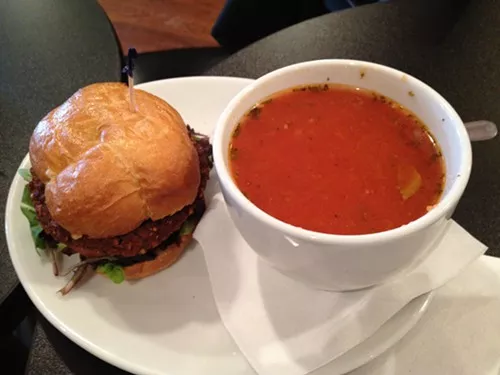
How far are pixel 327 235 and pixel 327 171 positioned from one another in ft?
0.51

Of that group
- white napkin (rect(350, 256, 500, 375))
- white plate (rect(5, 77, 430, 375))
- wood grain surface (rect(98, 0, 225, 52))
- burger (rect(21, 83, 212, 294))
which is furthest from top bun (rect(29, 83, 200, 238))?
wood grain surface (rect(98, 0, 225, 52))

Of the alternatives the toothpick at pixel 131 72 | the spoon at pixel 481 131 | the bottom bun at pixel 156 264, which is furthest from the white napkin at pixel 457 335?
the toothpick at pixel 131 72

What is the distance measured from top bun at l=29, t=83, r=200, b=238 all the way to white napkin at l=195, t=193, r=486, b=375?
5.5 inches

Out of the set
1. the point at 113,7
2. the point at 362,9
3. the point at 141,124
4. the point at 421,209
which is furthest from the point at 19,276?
the point at 113,7

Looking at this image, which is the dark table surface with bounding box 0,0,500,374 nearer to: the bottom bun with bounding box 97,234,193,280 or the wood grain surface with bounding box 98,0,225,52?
the bottom bun with bounding box 97,234,193,280

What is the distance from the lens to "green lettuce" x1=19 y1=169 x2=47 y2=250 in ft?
3.89

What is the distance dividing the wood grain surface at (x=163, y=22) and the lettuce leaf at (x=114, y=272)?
7.79 ft

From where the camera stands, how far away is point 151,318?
1106 mm

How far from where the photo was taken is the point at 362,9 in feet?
5.60

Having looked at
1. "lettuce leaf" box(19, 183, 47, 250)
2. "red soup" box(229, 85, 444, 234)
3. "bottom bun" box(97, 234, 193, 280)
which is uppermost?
"red soup" box(229, 85, 444, 234)

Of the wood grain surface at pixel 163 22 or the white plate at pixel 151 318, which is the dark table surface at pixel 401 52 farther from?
the wood grain surface at pixel 163 22

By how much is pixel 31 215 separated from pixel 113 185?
0.25 m

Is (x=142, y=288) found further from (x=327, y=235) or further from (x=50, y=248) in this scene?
(x=327, y=235)

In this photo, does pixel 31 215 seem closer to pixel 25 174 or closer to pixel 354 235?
pixel 25 174
